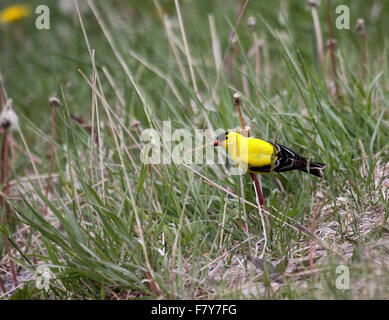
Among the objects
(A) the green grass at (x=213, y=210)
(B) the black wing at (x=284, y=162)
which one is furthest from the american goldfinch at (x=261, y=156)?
(A) the green grass at (x=213, y=210)

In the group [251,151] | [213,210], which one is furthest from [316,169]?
[213,210]

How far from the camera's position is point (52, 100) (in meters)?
2.40

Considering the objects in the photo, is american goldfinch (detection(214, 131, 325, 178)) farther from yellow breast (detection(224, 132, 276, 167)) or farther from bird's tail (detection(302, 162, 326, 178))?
bird's tail (detection(302, 162, 326, 178))

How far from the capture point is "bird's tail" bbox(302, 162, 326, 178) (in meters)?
2.15

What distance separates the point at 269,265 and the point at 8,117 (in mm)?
1461

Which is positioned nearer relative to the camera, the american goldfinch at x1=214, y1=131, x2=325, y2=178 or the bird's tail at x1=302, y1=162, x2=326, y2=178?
the american goldfinch at x1=214, y1=131, x2=325, y2=178

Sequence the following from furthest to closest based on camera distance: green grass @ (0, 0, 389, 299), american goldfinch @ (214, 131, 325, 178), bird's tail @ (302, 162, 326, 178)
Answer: bird's tail @ (302, 162, 326, 178) < american goldfinch @ (214, 131, 325, 178) < green grass @ (0, 0, 389, 299)

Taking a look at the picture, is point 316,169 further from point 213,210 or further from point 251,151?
point 213,210

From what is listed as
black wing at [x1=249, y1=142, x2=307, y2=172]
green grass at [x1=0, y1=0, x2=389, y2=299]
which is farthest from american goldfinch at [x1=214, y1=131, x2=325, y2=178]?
green grass at [x1=0, y1=0, x2=389, y2=299]

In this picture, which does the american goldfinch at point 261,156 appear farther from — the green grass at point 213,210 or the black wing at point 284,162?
the green grass at point 213,210

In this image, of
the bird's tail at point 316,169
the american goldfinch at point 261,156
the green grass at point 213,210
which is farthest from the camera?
the bird's tail at point 316,169

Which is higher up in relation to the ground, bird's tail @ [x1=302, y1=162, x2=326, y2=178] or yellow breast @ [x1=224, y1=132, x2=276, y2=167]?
yellow breast @ [x1=224, y1=132, x2=276, y2=167]

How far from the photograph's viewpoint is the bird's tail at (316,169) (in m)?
2.15
